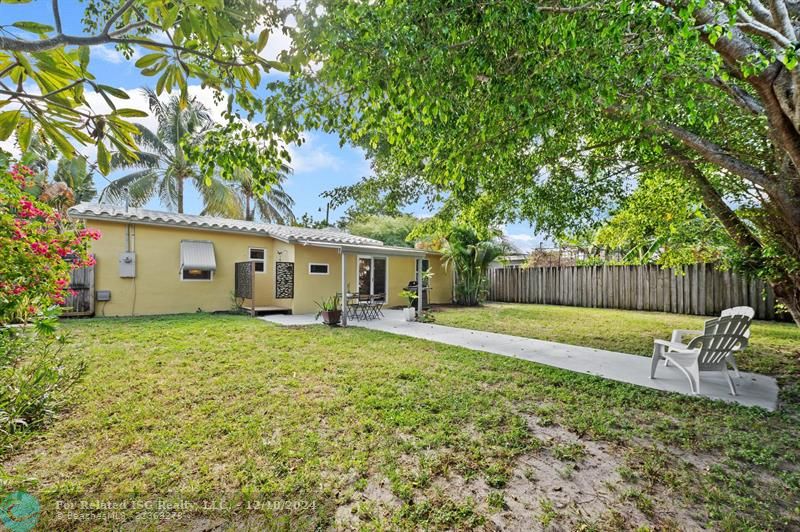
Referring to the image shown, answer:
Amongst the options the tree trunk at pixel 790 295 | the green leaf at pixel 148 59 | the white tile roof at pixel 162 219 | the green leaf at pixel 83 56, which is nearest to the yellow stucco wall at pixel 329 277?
the white tile roof at pixel 162 219

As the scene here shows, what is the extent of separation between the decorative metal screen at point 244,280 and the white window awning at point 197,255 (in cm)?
83

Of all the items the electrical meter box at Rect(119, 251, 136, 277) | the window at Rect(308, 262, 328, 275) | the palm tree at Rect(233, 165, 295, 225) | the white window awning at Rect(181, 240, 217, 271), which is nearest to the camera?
the electrical meter box at Rect(119, 251, 136, 277)

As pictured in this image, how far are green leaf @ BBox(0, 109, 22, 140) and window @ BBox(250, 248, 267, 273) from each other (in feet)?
38.9

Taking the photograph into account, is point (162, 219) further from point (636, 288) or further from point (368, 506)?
point (636, 288)

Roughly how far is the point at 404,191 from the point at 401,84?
19.3ft

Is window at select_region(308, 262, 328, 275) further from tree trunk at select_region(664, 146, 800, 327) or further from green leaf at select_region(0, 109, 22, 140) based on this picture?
green leaf at select_region(0, 109, 22, 140)

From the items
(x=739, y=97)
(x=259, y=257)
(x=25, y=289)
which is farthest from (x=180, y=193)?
(x=739, y=97)

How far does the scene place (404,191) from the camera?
8883 mm

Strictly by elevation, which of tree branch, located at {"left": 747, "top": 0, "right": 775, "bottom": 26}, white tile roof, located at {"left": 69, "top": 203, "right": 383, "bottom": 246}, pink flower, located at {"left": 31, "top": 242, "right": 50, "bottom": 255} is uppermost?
tree branch, located at {"left": 747, "top": 0, "right": 775, "bottom": 26}

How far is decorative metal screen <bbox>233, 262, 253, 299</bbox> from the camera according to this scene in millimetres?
11922

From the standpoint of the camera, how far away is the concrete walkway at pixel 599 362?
4.66 metres

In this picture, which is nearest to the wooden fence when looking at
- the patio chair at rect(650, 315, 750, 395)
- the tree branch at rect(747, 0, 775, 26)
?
the patio chair at rect(650, 315, 750, 395)

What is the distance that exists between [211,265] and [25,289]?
9.27 m

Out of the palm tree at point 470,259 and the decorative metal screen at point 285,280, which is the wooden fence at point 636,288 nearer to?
the palm tree at point 470,259
